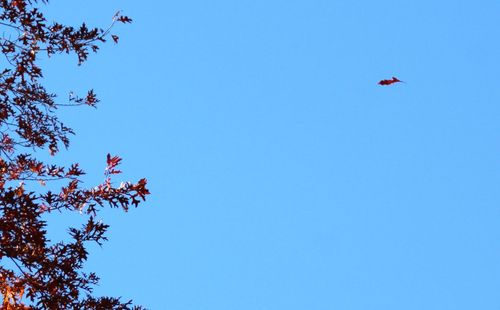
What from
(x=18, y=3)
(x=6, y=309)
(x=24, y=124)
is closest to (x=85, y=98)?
(x=24, y=124)

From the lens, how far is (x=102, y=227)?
7.67 meters

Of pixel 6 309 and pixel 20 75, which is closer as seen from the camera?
pixel 6 309

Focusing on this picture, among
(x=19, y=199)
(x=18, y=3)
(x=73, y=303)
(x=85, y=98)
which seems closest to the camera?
(x=19, y=199)

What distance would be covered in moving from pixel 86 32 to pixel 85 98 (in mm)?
1045

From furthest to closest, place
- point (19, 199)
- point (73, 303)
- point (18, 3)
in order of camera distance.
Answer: point (18, 3)
point (73, 303)
point (19, 199)

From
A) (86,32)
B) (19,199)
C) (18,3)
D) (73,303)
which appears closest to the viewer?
(19,199)

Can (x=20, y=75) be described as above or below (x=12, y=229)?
above

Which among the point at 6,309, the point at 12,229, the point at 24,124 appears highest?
the point at 24,124

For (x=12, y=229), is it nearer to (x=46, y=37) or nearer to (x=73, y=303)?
(x=73, y=303)

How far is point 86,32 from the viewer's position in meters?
8.88

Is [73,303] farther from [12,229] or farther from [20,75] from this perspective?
[20,75]

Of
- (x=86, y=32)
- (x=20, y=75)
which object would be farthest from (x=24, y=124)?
(x=86, y=32)

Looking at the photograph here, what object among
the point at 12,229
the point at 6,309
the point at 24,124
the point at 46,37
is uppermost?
the point at 46,37

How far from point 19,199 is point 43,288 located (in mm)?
985
